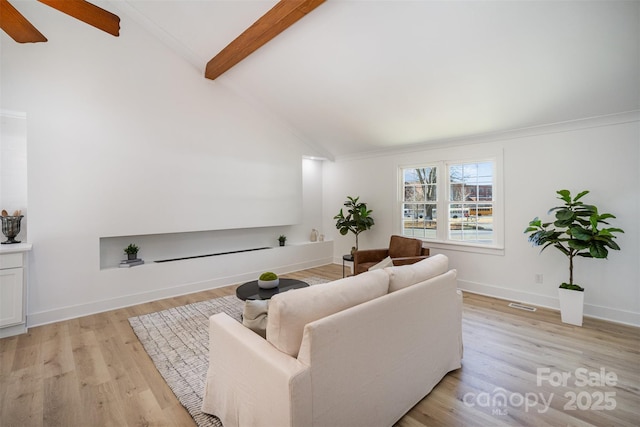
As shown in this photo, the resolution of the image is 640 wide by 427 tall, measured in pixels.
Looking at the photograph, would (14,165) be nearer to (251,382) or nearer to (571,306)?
(251,382)

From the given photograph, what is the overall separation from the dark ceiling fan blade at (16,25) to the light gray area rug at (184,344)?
263 centimetres

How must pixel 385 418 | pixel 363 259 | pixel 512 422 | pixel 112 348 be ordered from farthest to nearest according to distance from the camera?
pixel 363 259, pixel 112 348, pixel 512 422, pixel 385 418

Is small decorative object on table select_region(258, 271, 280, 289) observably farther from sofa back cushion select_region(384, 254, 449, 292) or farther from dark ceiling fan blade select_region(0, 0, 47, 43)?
dark ceiling fan blade select_region(0, 0, 47, 43)

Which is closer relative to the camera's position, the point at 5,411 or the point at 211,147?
the point at 5,411

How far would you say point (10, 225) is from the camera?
3111 mm

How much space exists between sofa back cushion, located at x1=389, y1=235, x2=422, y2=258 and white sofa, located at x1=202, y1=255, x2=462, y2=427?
2.18 m

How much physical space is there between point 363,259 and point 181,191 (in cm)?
291

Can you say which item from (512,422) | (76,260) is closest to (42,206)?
(76,260)

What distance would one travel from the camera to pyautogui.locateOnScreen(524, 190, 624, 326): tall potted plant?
2961 millimetres

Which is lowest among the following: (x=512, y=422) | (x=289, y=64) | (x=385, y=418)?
(x=512, y=422)

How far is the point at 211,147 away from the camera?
181 inches

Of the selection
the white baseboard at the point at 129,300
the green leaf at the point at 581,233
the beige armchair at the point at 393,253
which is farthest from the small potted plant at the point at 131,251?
the green leaf at the point at 581,233

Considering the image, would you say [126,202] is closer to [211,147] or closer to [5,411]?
[211,147]

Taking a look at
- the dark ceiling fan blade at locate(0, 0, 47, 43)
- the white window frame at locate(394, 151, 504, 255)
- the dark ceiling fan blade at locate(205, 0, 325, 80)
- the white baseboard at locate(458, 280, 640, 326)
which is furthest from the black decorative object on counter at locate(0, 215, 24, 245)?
the white baseboard at locate(458, 280, 640, 326)
